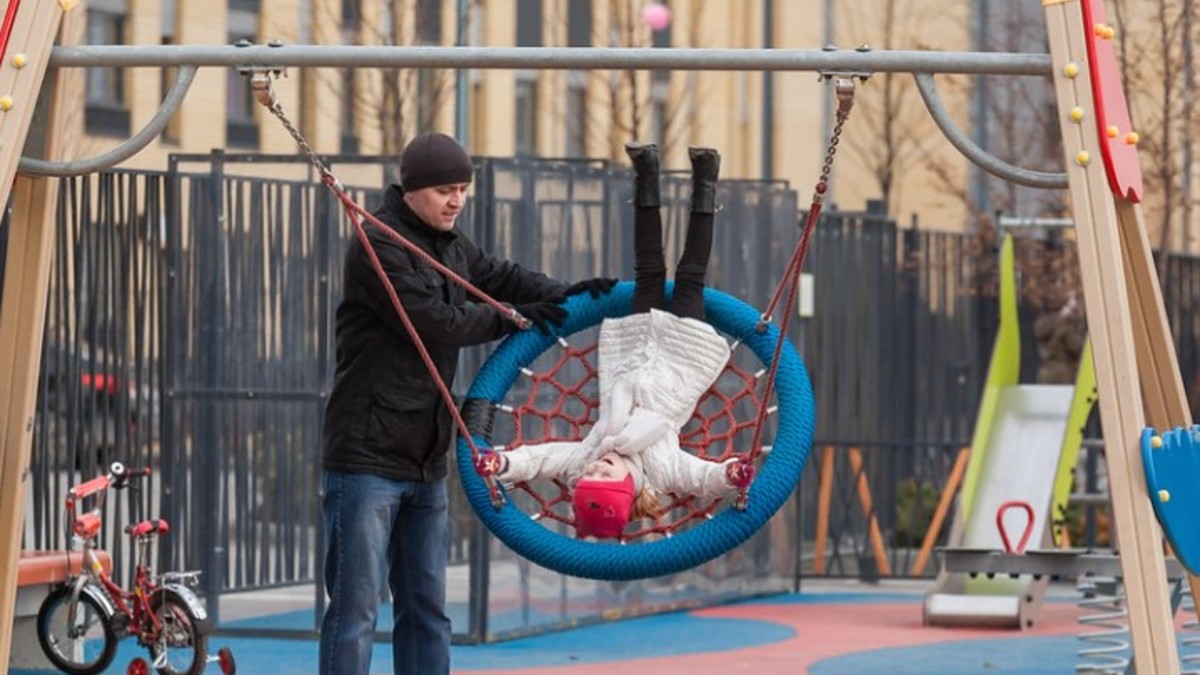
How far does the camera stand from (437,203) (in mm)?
8750

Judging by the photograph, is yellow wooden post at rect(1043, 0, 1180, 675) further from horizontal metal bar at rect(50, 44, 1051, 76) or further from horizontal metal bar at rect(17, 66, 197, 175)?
horizontal metal bar at rect(17, 66, 197, 175)

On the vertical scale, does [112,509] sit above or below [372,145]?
below

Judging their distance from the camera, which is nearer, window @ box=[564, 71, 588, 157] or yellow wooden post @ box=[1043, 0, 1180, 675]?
yellow wooden post @ box=[1043, 0, 1180, 675]

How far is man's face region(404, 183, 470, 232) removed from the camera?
8742 millimetres

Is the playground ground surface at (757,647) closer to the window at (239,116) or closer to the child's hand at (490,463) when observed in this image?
the child's hand at (490,463)

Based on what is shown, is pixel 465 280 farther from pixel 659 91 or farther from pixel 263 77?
pixel 659 91

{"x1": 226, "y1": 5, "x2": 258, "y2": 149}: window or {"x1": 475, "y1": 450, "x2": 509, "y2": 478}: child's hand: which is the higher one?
{"x1": 226, "y1": 5, "x2": 258, "y2": 149}: window

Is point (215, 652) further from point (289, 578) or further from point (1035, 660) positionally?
point (1035, 660)

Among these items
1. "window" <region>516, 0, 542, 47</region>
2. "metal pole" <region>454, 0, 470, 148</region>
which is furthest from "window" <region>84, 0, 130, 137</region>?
"metal pole" <region>454, 0, 470, 148</region>

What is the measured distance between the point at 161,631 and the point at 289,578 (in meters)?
2.27

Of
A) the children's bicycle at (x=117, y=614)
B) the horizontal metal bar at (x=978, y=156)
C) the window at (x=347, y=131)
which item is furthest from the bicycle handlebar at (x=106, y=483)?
the window at (x=347, y=131)

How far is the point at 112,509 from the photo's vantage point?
14.3 meters

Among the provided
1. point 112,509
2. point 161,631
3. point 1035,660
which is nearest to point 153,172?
point 112,509

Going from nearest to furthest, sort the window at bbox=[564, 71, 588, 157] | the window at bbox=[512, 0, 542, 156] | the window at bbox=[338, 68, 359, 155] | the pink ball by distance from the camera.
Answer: the pink ball → the window at bbox=[338, 68, 359, 155] → the window at bbox=[564, 71, 588, 157] → the window at bbox=[512, 0, 542, 156]
